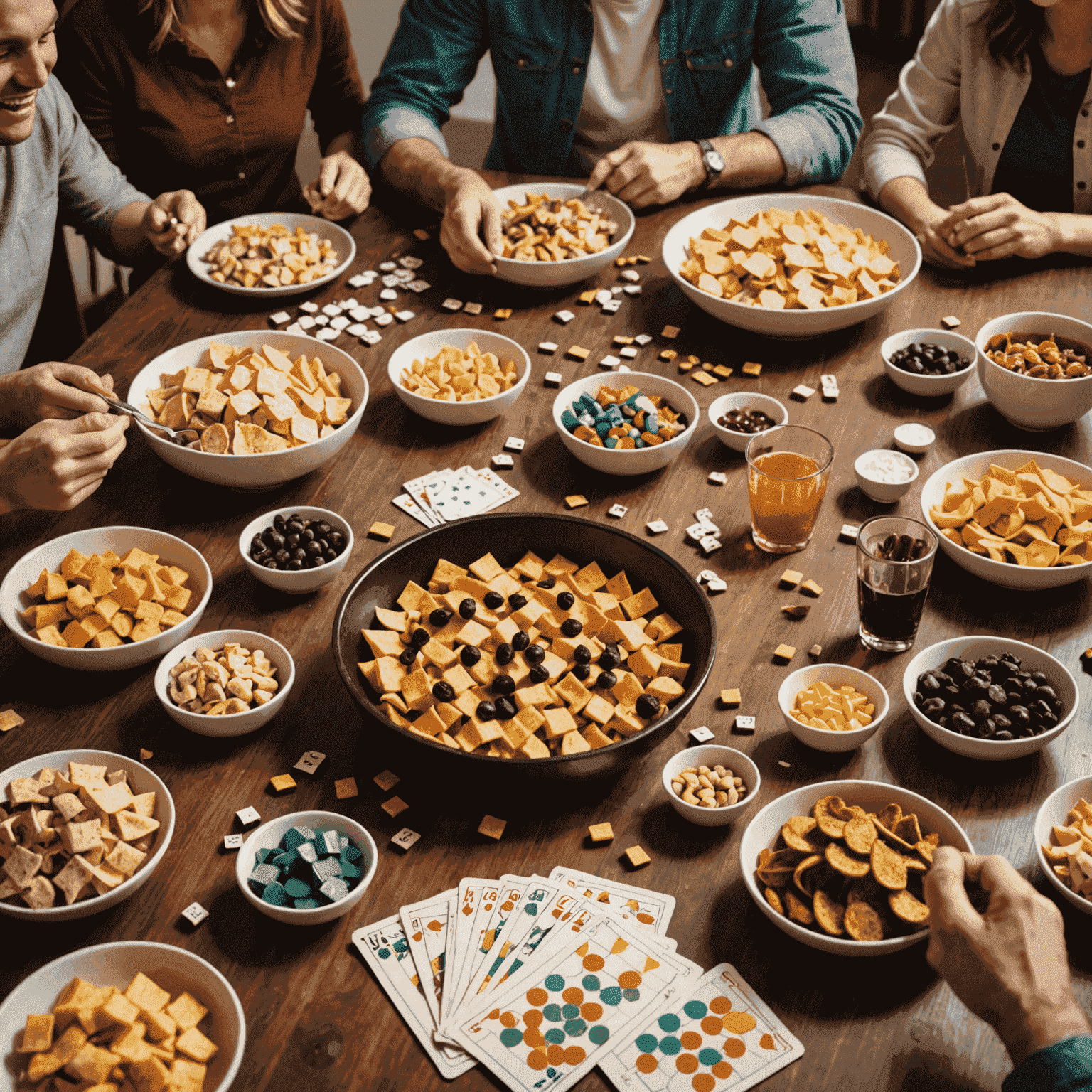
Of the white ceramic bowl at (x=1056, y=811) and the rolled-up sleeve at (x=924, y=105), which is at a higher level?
the rolled-up sleeve at (x=924, y=105)

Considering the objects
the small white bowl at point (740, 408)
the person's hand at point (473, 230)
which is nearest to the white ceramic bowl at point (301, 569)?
the small white bowl at point (740, 408)

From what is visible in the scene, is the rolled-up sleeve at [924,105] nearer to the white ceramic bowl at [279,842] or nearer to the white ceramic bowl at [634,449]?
the white ceramic bowl at [634,449]

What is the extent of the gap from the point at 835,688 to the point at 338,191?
182cm

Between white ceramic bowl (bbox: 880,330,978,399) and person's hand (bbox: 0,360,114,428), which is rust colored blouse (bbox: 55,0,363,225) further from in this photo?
white ceramic bowl (bbox: 880,330,978,399)

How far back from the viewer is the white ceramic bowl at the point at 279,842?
1.23 meters

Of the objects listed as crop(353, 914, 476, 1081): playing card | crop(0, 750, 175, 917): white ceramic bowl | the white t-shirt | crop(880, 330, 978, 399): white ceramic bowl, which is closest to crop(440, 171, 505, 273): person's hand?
the white t-shirt

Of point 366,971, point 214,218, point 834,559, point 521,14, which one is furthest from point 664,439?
point 214,218

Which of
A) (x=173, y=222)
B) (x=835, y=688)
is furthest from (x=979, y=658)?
(x=173, y=222)

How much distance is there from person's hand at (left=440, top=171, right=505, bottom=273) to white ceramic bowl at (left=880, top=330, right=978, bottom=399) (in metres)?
0.89

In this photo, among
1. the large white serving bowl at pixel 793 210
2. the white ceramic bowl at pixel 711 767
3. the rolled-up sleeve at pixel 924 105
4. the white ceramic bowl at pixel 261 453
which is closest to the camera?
the white ceramic bowl at pixel 711 767

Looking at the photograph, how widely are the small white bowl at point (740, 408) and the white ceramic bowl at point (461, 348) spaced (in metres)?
0.38

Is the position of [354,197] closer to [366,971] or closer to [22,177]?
[22,177]

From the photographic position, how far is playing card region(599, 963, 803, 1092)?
1096 millimetres

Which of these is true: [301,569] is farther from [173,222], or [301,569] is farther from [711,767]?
[173,222]
